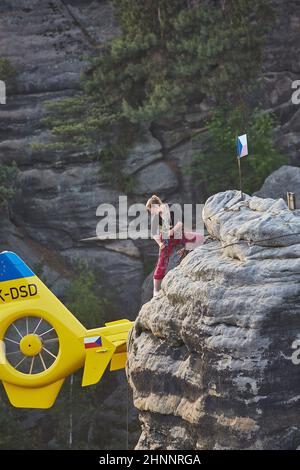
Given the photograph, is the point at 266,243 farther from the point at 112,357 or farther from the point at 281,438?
the point at 112,357

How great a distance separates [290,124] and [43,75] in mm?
6359

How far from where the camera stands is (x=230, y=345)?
1464cm

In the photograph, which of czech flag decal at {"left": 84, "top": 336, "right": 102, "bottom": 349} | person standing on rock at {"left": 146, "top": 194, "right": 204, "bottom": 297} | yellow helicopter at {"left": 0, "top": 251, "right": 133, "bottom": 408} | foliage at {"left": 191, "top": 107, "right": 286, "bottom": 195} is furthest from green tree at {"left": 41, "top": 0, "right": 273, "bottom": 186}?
czech flag decal at {"left": 84, "top": 336, "right": 102, "bottom": 349}

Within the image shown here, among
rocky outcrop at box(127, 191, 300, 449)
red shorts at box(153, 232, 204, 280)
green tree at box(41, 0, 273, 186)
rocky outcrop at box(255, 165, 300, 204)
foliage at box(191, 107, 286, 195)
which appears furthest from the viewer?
green tree at box(41, 0, 273, 186)

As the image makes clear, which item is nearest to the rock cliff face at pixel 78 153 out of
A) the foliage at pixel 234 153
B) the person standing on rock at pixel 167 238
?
the foliage at pixel 234 153

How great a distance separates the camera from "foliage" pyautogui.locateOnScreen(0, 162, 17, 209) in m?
29.8

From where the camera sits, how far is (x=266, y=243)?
15.0 m

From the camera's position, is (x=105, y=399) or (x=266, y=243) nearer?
(x=266, y=243)

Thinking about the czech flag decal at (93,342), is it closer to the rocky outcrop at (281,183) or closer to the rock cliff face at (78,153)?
the rocky outcrop at (281,183)

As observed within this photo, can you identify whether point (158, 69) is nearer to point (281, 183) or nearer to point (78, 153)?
point (78, 153)

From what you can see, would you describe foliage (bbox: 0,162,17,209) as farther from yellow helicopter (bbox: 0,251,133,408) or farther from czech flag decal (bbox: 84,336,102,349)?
czech flag decal (bbox: 84,336,102,349)

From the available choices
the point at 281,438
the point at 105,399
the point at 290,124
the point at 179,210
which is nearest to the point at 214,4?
the point at 290,124

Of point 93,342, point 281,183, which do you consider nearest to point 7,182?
point 281,183

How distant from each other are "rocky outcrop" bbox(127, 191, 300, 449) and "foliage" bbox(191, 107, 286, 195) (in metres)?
13.0
